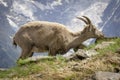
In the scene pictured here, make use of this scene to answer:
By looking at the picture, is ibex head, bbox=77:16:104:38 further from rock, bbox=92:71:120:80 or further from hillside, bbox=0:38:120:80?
rock, bbox=92:71:120:80

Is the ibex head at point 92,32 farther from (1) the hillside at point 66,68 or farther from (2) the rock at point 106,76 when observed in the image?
(2) the rock at point 106,76

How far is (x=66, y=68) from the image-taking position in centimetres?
1281

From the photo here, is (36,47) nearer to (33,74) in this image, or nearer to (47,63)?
(47,63)

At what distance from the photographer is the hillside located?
454 inches

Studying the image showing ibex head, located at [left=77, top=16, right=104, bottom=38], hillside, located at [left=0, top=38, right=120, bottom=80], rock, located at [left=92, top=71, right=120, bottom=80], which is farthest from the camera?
ibex head, located at [left=77, top=16, right=104, bottom=38]

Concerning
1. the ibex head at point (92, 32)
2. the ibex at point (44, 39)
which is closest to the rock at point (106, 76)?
the ibex at point (44, 39)

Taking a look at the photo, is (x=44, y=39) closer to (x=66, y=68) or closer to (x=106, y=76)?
(x=66, y=68)

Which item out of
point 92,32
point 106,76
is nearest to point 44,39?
point 92,32

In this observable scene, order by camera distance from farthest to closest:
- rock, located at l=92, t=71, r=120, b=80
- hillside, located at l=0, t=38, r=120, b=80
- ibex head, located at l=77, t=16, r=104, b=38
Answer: ibex head, located at l=77, t=16, r=104, b=38, hillside, located at l=0, t=38, r=120, b=80, rock, located at l=92, t=71, r=120, b=80

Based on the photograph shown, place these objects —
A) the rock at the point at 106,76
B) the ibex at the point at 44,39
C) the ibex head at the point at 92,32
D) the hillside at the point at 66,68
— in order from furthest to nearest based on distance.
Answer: the ibex head at the point at 92,32
the ibex at the point at 44,39
the hillside at the point at 66,68
the rock at the point at 106,76

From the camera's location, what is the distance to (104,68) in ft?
39.7

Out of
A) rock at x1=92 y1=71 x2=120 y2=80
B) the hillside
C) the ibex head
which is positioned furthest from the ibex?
rock at x1=92 y1=71 x2=120 y2=80

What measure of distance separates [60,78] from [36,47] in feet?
45.5

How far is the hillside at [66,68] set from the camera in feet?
37.9
